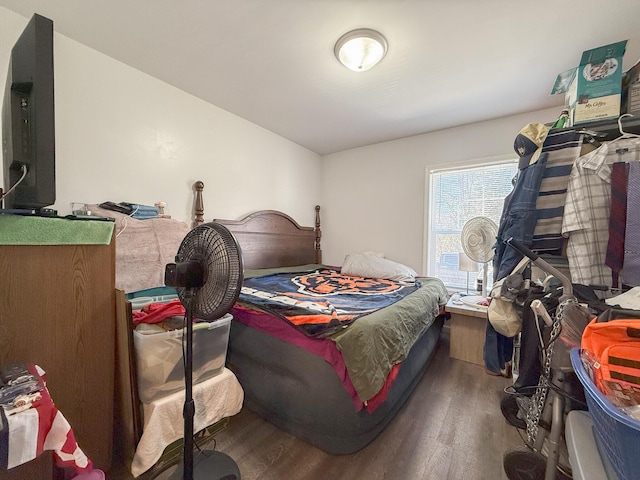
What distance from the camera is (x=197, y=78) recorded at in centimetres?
220

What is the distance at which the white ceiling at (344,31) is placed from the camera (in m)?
1.48

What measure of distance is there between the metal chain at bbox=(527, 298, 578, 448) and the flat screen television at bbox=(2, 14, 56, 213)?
202 cm

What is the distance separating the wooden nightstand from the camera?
2.38 meters

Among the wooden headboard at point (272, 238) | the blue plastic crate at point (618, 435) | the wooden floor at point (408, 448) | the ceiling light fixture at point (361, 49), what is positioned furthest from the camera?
the wooden headboard at point (272, 238)

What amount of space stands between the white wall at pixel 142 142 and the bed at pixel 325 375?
1.40 metres

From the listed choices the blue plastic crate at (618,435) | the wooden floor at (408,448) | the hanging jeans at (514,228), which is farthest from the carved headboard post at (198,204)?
the blue plastic crate at (618,435)

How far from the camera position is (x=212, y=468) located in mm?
1175

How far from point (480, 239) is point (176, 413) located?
2711mm

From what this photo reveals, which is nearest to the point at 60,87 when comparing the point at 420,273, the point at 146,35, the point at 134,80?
the point at 134,80

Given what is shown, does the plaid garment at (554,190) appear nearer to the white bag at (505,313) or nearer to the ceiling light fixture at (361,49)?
the white bag at (505,313)

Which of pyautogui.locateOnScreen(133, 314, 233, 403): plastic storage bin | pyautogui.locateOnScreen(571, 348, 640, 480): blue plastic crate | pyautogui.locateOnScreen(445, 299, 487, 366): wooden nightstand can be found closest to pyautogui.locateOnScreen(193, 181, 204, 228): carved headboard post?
pyautogui.locateOnScreen(133, 314, 233, 403): plastic storage bin

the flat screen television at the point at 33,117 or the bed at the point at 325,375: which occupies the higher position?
the flat screen television at the point at 33,117

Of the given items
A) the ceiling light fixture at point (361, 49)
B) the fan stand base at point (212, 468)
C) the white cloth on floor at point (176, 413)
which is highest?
the ceiling light fixture at point (361, 49)

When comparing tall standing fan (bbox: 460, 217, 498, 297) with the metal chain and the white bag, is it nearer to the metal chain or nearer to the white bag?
the white bag
